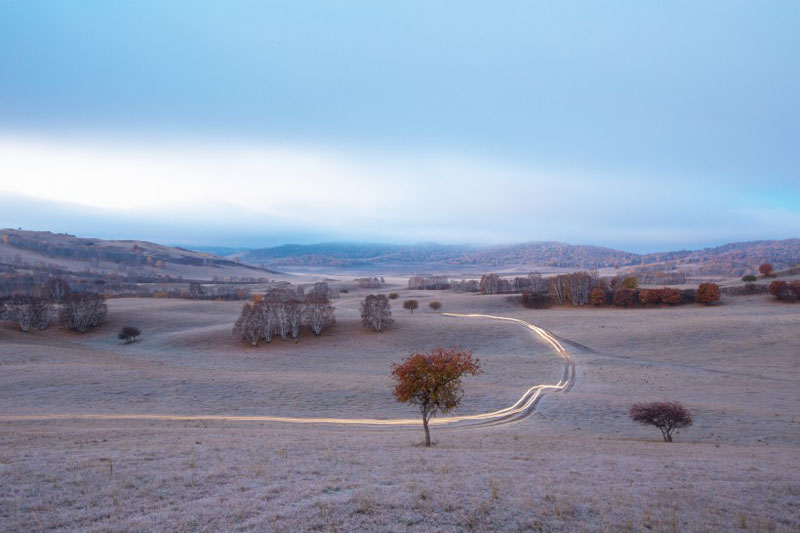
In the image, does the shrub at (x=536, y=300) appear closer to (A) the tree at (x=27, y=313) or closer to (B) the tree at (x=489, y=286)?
(B) the tree at (x=489, y=286)

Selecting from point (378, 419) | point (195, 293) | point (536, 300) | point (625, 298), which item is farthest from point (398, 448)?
point (195, 293)

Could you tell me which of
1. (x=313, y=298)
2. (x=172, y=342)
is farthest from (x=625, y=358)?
(x=172, y=342)

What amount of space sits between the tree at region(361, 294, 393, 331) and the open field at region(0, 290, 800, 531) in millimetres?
13378

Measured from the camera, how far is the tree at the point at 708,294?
85.5 metres

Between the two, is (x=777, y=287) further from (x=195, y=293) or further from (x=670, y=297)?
(x=195, y=293)

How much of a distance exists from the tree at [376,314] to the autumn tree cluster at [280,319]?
633 centimetres

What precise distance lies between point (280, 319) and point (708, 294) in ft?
270

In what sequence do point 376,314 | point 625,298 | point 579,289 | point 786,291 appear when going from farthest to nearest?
point 579,289 < point 625,298 < point 786,291 < point 376,314

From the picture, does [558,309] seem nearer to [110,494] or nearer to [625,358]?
[625,358]

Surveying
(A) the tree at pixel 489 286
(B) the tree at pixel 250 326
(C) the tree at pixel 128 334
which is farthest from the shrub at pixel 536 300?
(C) the tree at pixel 128 334

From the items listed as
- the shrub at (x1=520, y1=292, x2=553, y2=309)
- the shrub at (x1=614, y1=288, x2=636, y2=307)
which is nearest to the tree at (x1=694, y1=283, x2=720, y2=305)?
the shrub at (x1=614, y1=288, x2=636, y2=307)

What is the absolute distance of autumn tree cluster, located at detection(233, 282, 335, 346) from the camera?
6456 cm

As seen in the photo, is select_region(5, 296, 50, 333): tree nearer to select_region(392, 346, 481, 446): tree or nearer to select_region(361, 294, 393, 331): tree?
select_region(361, 294, 393, 331): tree

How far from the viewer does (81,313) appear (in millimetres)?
72188
